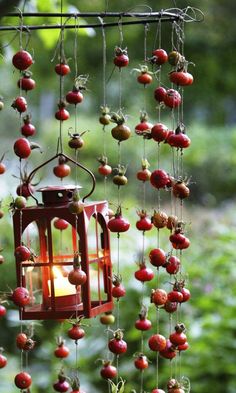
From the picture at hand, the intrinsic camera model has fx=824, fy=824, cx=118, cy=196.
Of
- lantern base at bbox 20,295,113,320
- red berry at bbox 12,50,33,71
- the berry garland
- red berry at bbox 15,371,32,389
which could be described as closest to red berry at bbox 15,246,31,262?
the berry garland

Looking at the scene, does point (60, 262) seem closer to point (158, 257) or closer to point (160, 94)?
point (158, 257)

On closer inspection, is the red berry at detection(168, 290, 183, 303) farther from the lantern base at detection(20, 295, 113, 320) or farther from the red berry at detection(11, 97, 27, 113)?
the red berry at detection(11, 97, 27, 113)

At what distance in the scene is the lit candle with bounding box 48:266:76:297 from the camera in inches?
81.4

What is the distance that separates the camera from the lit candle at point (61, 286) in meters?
2.07

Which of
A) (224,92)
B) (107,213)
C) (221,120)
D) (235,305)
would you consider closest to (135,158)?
(224,92)

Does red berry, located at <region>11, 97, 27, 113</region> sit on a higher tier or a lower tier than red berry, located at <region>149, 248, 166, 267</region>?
higher

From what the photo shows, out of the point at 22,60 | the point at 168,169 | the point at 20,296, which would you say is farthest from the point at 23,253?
the point at 168,169

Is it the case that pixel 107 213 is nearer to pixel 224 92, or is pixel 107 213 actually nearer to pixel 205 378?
pixel 205 378

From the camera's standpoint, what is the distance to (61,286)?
209 cm

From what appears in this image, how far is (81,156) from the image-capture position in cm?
1133

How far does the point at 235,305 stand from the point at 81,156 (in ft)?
24.5

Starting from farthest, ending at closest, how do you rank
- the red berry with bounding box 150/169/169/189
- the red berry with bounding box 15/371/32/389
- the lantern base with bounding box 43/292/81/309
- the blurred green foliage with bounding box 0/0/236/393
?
the blurred green foliage with bounding box 0/0/236/393 < the lantern base with bounding box 43/292/81/309 < the red berry with bounding box 15/371/32/389 < the red berry with bounding box 150/169/169/189

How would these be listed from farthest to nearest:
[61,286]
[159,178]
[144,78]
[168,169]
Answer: [168,169] < [61,286] < [144,78] < [159,178]

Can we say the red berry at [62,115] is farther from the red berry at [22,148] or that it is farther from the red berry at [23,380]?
the red berry at [23,380]
